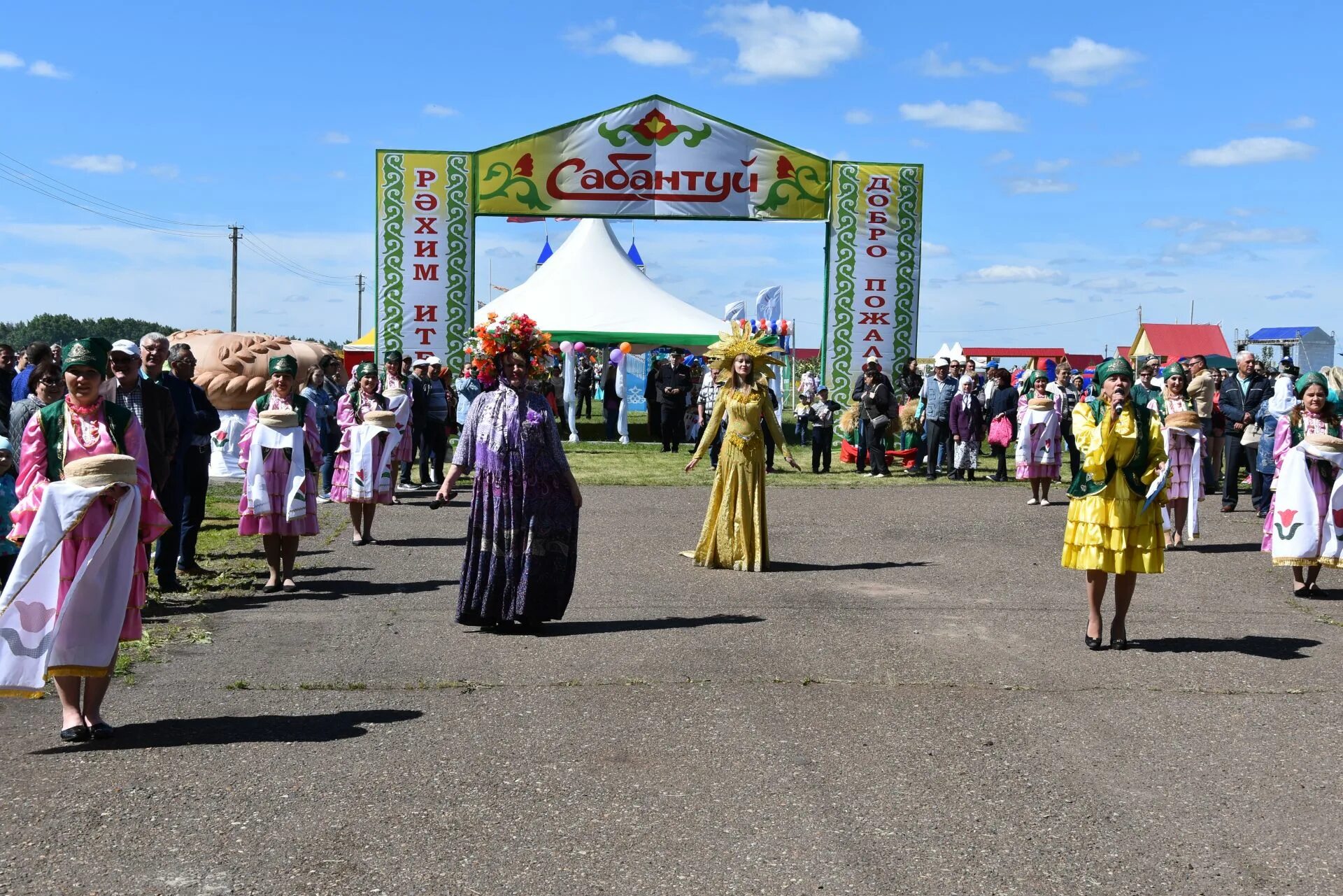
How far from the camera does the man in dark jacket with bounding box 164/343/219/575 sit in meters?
10.4

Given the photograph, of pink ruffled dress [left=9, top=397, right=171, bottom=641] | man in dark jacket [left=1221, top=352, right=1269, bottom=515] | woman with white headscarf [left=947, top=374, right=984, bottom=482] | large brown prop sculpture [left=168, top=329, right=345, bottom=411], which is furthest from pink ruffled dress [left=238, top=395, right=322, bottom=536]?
woman with white headscarf [left=947, top=374, right=984, bottom=482]

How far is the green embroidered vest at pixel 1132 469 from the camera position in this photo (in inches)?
317

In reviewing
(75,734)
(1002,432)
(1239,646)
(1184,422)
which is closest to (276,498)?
(75,734)

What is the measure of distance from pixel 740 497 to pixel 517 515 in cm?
341

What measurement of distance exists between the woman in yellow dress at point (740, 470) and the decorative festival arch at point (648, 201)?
45.4ft

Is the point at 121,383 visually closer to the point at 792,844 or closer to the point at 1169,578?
the point at 792,844

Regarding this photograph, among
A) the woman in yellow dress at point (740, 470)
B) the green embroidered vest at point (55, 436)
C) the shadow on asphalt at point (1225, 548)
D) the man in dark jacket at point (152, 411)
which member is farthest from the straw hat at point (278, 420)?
the shadow on asphalt at point (1225, 548)

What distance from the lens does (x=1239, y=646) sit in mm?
8289

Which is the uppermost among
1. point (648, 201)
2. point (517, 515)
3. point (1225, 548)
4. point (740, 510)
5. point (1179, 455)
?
point (648, 201)

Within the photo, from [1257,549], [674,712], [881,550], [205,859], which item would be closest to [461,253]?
[881,550]

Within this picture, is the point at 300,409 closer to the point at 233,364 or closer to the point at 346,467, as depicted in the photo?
the point at 346,467

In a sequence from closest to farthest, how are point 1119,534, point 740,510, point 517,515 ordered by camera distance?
point 1119,534, point 517,515, point 740,510

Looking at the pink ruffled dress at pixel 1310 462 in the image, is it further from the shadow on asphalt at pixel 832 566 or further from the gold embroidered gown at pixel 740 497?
the gold embroidered gown at pixel 740 497

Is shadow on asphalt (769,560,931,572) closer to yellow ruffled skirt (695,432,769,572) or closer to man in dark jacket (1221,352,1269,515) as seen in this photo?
Result: yellow ruffled skirt (695,432,769,572)
